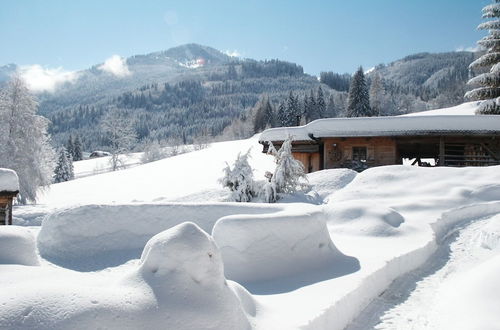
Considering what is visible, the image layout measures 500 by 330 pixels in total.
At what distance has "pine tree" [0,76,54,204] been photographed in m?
28.3

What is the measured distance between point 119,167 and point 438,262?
60.5m

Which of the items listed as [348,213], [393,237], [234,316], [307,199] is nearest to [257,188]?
[307,199]

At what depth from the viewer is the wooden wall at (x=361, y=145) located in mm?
21062

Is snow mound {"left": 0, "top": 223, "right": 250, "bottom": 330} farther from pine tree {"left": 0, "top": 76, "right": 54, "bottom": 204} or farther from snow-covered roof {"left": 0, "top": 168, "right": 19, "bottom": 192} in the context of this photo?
pine tree {"left": 0, "top": 76, "right": 54, "bottom": 204}

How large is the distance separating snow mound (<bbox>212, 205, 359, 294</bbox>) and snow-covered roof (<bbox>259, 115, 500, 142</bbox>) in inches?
453

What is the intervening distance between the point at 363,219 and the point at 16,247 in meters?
8.32

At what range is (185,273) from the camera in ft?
12.4

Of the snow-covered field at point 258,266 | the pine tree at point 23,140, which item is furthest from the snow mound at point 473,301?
the pine tree at point 23,140

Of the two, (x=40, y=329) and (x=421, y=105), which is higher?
(x=421, y=105)

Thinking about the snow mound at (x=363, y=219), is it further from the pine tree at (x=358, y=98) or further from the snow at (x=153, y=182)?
the pine tree at (x=358, y=98)

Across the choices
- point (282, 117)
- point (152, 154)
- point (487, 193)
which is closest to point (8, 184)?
point (487, 193)

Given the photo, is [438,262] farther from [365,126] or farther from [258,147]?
[258,147]

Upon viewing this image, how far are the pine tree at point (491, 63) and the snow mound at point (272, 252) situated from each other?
21.7 m

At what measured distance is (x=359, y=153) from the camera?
21.9 metres
